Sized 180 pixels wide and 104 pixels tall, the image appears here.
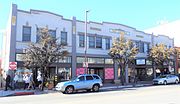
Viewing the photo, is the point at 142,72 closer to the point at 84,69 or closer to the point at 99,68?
the point at 99,68

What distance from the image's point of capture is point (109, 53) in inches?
1339

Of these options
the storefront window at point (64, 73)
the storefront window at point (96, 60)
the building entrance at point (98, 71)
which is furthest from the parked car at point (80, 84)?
the building entrance at point (98, 71)

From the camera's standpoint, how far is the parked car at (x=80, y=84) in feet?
73.3

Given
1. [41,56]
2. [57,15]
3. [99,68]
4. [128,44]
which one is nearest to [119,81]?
[99,68]

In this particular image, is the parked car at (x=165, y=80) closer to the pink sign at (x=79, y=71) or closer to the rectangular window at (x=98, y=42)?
the rectangular window at (x=98, y=42)

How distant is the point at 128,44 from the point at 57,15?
9.69 metres

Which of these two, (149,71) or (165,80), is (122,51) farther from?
(149,71)

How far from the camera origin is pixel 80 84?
23094mm

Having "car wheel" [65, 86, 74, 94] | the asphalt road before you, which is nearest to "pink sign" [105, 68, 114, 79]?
"car wheel" [65, 86, 74, 94]

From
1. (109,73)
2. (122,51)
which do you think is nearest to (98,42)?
(122,51)

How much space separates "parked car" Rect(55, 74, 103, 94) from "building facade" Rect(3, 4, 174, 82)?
271 inches

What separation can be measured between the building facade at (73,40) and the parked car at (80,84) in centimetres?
687

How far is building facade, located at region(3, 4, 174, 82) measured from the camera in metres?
27.4

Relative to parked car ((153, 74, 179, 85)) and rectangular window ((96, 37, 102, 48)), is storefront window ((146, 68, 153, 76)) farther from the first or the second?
rectangular window ((96, 37, 102, 48))
